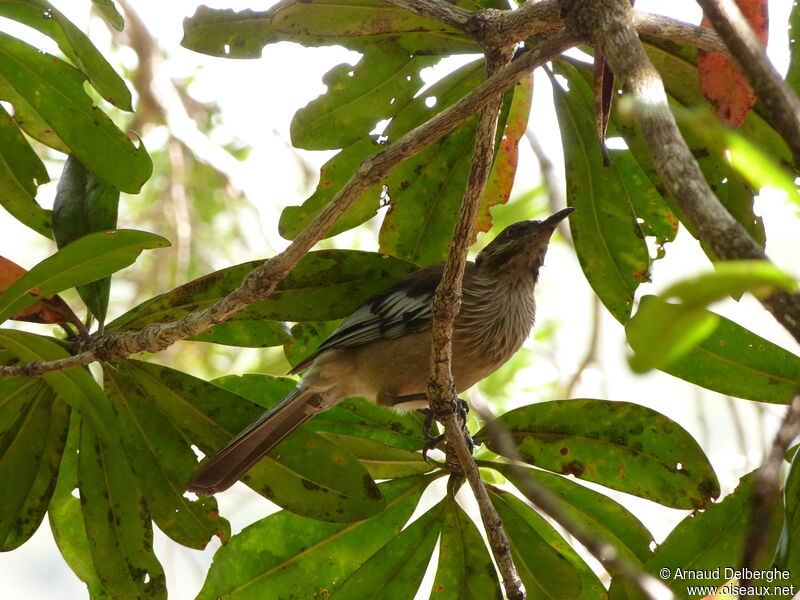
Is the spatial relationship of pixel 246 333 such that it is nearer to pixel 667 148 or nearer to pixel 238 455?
pixel 238 455

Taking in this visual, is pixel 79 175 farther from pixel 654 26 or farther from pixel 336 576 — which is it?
pixel 654 26

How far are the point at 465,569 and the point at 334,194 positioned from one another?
4.13 feet

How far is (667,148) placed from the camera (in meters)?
1.26

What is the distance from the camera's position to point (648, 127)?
Answer: 1.30 metres

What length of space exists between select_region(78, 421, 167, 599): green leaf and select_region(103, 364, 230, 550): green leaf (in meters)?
0.05

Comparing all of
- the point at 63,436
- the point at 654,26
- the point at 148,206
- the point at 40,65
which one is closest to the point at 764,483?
the point at 654,26

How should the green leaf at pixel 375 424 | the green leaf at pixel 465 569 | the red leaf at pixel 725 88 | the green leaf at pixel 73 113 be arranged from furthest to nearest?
the green leaf at pixel 375 424, the green leaf at pixel 465 569, the green leaf at pixel 73 113, the red leaf at pixel 725 88

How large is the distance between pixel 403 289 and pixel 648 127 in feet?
6.69

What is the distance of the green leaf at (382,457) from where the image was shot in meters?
2.88

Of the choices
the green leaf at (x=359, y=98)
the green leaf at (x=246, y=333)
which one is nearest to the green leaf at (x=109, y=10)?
the green leaf at (x=359, y=98)

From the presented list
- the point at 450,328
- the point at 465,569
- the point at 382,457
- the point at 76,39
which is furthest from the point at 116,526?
the point at 76,39

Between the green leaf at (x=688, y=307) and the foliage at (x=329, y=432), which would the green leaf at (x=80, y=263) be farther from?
the green leaf at (x=688, y=307)

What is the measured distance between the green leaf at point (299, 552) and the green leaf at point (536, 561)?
321 mm

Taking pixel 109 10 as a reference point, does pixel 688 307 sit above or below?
below
